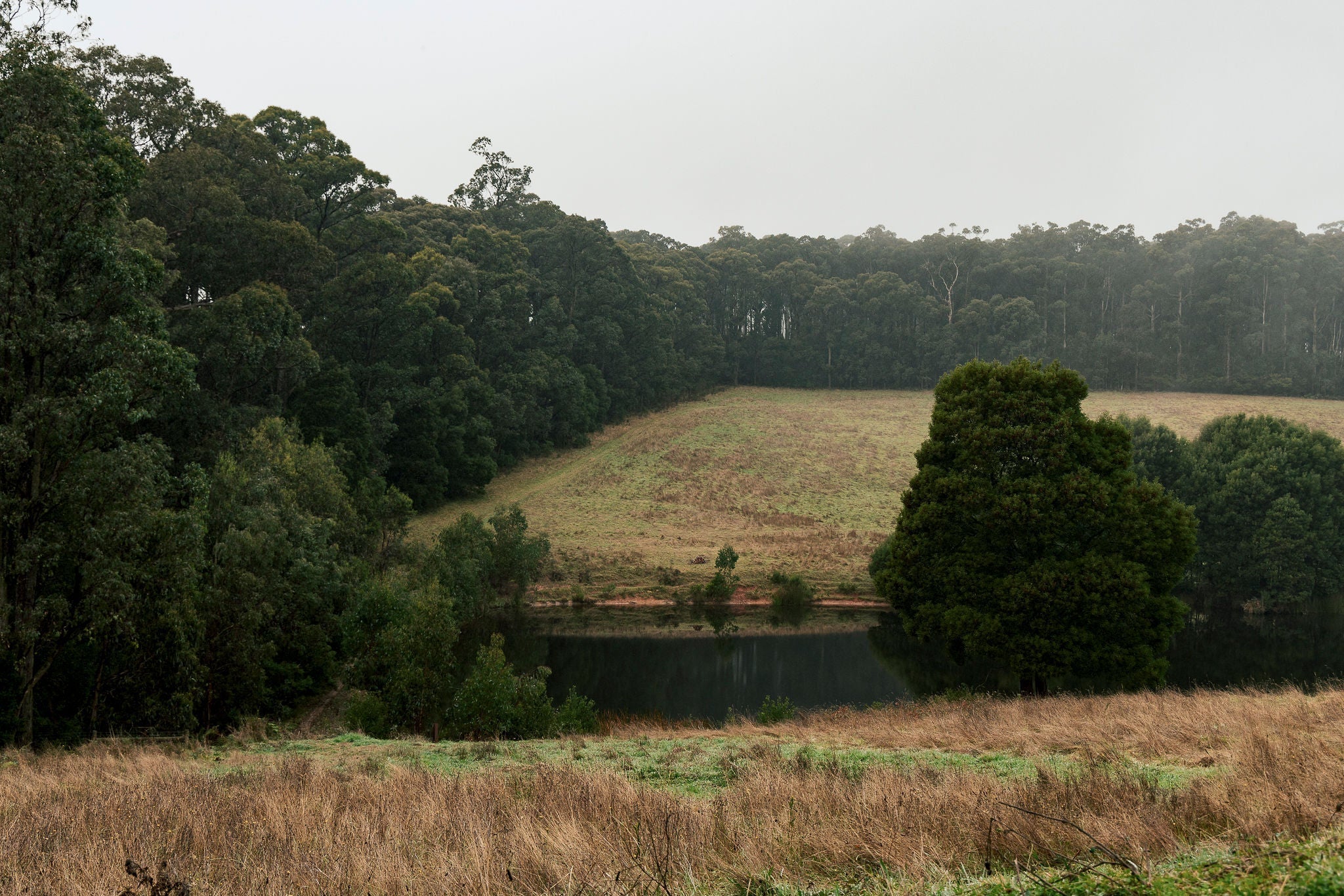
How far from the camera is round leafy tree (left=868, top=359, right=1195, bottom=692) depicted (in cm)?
1975

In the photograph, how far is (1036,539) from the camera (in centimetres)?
2092

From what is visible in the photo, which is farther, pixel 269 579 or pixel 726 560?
pixel 726 560

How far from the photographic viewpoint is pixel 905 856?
4.72m

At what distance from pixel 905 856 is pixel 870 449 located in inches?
2521

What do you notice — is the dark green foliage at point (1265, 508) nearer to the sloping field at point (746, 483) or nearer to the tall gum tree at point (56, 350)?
the sloping field at point (746, 483)

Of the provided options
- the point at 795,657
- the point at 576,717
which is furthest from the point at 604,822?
the point at 795,657

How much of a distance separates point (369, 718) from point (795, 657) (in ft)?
57.5

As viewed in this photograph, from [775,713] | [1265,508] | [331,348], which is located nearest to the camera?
[775,713]

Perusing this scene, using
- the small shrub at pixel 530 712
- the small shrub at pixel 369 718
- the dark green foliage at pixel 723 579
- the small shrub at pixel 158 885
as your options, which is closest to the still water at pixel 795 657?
the dark green foliage at pixel 723 579

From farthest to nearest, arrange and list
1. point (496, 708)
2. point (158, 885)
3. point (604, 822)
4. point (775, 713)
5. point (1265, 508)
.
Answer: point (1265, 508), point (775, 713), point (496, 708), point (604, 822), point (158, 885)

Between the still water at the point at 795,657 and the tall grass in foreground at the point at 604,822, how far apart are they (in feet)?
50.3

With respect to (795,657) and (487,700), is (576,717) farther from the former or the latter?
(795,657)

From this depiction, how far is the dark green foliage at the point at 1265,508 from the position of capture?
3872 cm

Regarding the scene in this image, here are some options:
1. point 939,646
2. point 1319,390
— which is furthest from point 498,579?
point 1319,390
